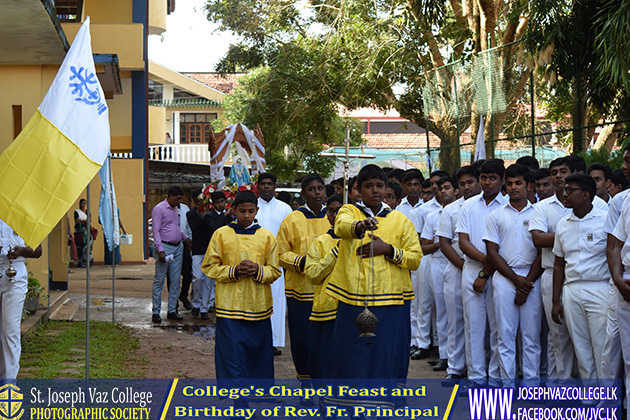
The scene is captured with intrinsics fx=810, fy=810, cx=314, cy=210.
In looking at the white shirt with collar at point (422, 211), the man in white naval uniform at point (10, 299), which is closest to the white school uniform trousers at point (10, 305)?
the man in white naval uniform at point (10, 299)

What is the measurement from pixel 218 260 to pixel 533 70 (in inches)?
349

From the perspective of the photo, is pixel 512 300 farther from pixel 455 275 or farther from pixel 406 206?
pixel 406 206

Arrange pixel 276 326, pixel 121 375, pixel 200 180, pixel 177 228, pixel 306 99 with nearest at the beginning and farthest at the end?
1. pixel 121 375
2. pixel 276 326
3. pixel 177 228
4. pixel 306 99
5. pixel 200 180

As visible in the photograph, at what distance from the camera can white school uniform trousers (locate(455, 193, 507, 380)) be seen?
7.81m

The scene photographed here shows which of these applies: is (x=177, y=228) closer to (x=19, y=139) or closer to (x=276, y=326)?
(x=276, y=326)

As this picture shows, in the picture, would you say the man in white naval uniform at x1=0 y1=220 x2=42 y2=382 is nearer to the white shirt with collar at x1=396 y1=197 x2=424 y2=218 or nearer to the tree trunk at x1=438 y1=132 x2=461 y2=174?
the white shirt with collar at x1=396 y1=197 x2=424 y2=218

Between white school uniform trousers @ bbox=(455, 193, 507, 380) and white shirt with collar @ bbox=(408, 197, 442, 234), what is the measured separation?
6.92ft

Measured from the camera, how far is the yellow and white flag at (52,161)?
18.4 ft

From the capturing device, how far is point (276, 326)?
30.8 ft

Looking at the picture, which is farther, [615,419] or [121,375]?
[121,375]

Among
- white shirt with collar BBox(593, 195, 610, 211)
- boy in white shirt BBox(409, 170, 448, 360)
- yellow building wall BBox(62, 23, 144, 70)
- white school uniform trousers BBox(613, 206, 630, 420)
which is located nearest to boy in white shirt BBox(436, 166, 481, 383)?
boy in white shirt BBox(409, 170, 448, 360)

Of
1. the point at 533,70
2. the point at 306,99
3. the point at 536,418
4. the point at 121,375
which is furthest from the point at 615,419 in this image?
the point at 306,99

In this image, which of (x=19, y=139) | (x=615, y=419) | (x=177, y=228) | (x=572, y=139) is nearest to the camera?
(x=19, y=139)

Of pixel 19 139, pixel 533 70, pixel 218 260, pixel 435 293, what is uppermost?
pixel 533 70
